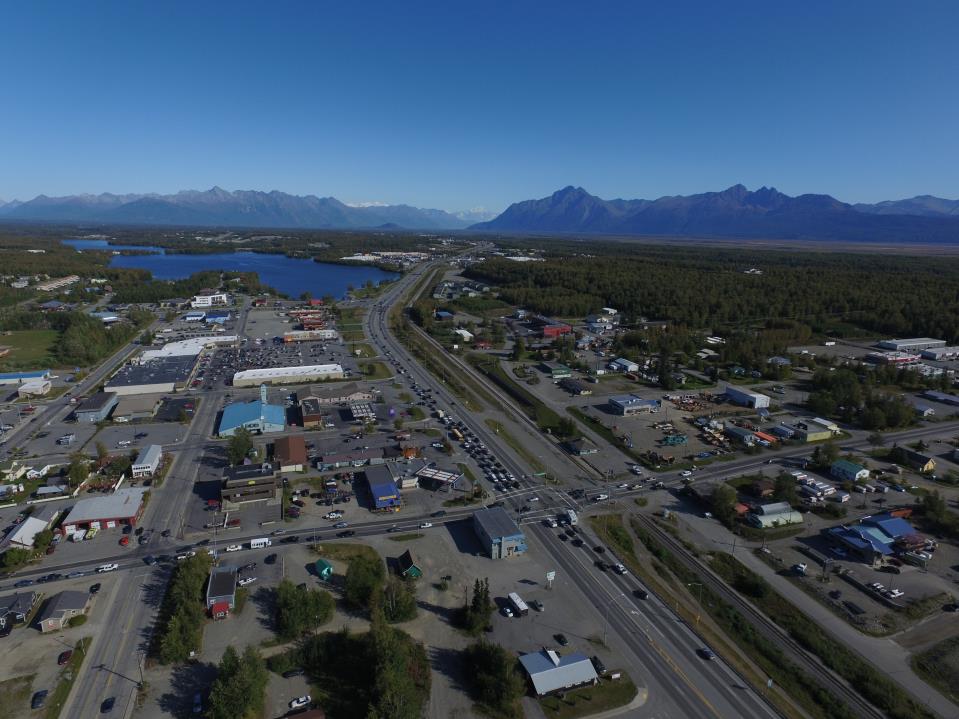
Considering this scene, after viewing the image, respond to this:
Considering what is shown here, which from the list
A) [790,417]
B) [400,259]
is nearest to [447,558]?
[790,417]

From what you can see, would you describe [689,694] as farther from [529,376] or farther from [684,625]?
[529,376]

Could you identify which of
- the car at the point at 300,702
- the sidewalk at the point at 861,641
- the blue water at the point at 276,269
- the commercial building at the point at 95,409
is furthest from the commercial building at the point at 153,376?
the blue water at the point at 276,269

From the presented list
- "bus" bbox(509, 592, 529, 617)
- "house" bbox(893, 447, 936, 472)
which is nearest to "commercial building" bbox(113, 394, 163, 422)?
"bus" bbox(509, 592, 529, 617)

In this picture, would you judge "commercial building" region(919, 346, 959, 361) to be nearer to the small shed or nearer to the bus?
the bus

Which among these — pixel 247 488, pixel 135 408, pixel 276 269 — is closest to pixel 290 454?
pixel 247 488

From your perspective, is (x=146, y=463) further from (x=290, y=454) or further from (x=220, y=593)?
(x=220, y=593)
